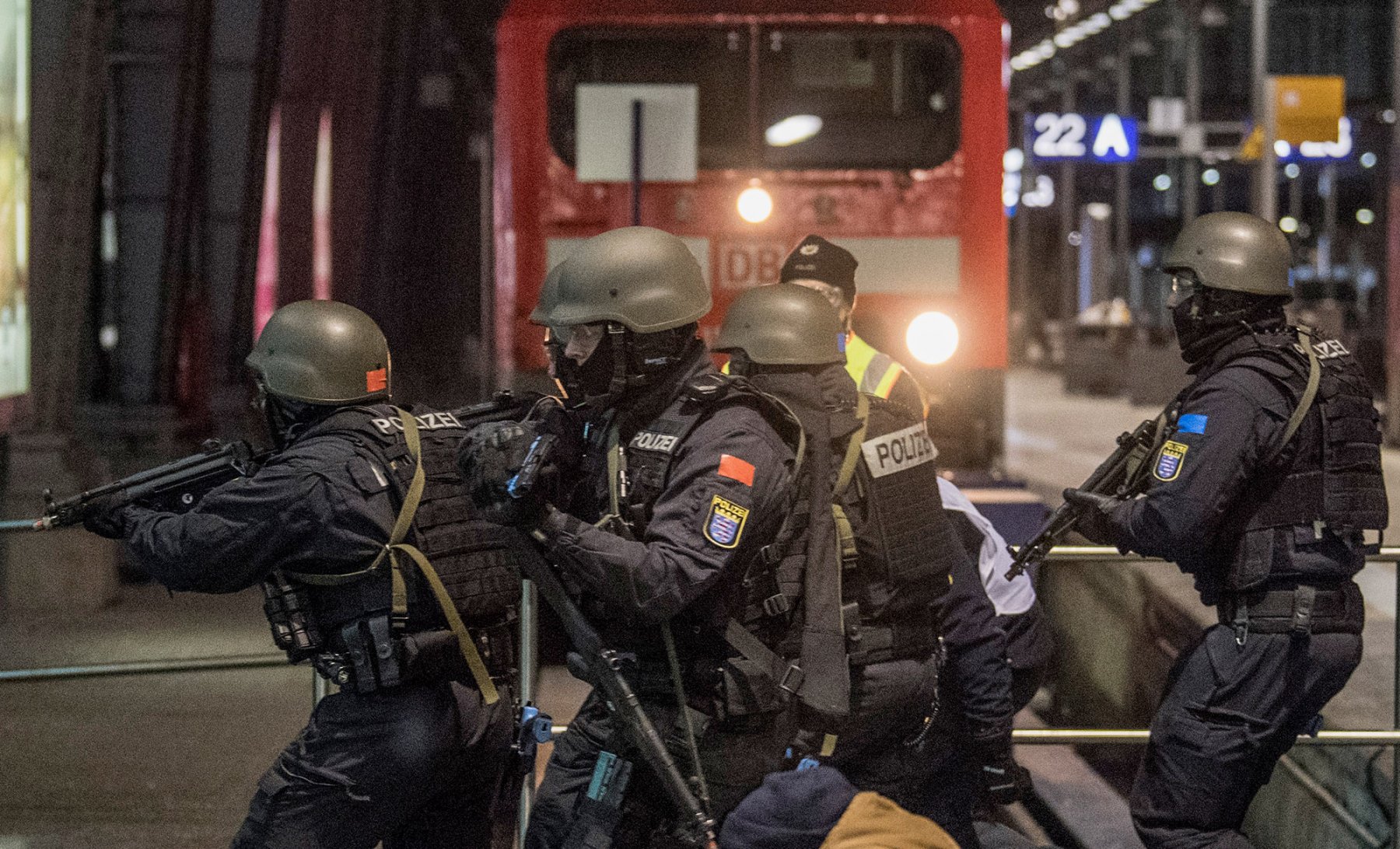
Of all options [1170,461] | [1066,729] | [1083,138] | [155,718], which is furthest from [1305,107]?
[1170,461]

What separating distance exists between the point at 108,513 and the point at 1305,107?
18.5 m

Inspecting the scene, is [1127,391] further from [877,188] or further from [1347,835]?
[1347,835]

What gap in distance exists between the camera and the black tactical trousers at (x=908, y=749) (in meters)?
3.84

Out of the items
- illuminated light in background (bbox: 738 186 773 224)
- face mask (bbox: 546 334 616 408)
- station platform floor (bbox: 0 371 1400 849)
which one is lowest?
station platform floor (bbox: 0 371 1400 849)

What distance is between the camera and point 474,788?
387cm

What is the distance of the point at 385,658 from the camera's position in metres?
3.60

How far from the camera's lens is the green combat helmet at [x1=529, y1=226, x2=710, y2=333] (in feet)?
11.1

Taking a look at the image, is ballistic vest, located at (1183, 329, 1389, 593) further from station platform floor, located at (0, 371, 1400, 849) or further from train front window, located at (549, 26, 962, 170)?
train front window, located at (549, 26, 962, 170)

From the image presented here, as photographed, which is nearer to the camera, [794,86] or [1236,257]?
[1236,257]

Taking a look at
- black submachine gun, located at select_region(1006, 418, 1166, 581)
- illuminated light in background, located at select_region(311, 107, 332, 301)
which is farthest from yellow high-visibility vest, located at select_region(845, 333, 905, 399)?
illuminated light in background, located at select_region(311, 107, 332, 301)

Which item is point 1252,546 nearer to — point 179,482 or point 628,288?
point 628,288

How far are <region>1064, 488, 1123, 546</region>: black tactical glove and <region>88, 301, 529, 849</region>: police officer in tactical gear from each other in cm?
145

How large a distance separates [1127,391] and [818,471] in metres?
29.0

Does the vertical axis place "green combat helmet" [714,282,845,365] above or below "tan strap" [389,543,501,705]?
above
